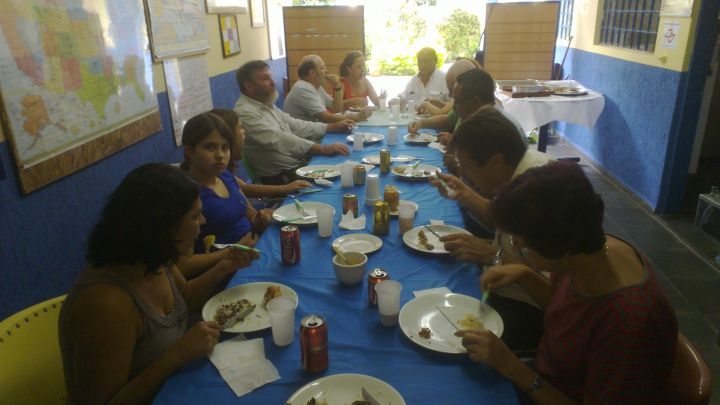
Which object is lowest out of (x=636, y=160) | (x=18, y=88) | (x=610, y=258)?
(x=636, y=160)

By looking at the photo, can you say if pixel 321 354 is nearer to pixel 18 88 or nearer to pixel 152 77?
→ pixel 18 88

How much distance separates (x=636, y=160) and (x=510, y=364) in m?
3.95

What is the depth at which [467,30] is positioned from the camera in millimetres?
9852

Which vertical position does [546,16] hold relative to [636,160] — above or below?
above

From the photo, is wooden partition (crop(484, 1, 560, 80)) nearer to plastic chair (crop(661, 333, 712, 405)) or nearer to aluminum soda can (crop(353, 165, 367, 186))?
aluminum soda can (crop(353, 165, 367, 186))

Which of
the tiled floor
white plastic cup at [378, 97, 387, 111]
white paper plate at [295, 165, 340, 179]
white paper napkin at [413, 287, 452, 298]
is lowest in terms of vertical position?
the tiled floor

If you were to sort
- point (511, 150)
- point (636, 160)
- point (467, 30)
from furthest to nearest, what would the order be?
point (467, 30)
point (636, 160)
point (511, 150)

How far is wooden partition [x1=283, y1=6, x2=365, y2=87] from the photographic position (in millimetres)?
5781

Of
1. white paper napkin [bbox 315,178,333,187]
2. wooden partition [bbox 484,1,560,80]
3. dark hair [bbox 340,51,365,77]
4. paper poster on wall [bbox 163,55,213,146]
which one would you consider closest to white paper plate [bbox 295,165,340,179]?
white paper napkin [bbox 315,178,333,187]

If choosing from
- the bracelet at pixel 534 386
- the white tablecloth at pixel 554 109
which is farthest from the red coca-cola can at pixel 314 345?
the white tablecloth at pixel 554 109

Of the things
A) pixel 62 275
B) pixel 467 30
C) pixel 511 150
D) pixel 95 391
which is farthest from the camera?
pixel 467 30

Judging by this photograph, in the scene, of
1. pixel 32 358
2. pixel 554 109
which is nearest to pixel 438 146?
pixel 554 109

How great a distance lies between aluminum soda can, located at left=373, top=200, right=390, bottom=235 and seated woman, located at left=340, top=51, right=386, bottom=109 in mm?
3074

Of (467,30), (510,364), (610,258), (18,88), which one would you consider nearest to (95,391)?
(510,364)
